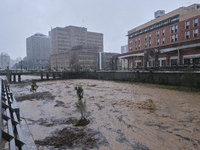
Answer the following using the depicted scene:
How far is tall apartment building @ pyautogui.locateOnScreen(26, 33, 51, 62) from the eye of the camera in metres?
136

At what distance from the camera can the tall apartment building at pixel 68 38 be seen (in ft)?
377

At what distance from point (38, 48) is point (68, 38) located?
36.1m

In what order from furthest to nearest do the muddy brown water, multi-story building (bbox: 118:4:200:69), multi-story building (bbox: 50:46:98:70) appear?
multi-story building (bbox: 50:46:98:70), multi-story building (bbox: 118:4:200:69), the muddy brown water

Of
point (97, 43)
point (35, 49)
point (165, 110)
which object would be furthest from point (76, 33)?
point (165, 110)

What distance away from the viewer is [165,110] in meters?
13.9

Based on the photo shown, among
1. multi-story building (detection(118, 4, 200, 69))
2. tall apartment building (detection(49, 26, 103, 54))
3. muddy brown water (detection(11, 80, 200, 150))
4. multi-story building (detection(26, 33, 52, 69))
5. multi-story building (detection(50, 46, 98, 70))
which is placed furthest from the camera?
multi-story building (detection(26, 33, 52, 69))

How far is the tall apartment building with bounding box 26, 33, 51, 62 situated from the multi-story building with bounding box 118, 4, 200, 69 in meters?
103

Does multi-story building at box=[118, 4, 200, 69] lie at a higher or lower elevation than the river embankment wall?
higher

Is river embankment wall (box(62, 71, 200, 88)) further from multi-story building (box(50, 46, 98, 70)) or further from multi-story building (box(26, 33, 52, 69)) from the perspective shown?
multi-story building (box(26, 33, 52, 69))

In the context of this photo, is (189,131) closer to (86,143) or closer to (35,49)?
(86,143)

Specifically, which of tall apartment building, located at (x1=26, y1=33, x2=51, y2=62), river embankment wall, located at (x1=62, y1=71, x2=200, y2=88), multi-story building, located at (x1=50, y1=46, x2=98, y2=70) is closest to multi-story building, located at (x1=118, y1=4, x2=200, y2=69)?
river embankment wall, located at (x1=62, y1=71, x2=200, y2=88)

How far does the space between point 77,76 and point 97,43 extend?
74.6 metres

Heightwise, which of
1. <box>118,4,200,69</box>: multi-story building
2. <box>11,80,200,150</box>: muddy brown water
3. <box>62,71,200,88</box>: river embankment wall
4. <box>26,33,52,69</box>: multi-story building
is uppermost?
<box>26,33,52,69</box>: multi-story building

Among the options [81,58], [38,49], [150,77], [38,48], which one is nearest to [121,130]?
[150,77]
